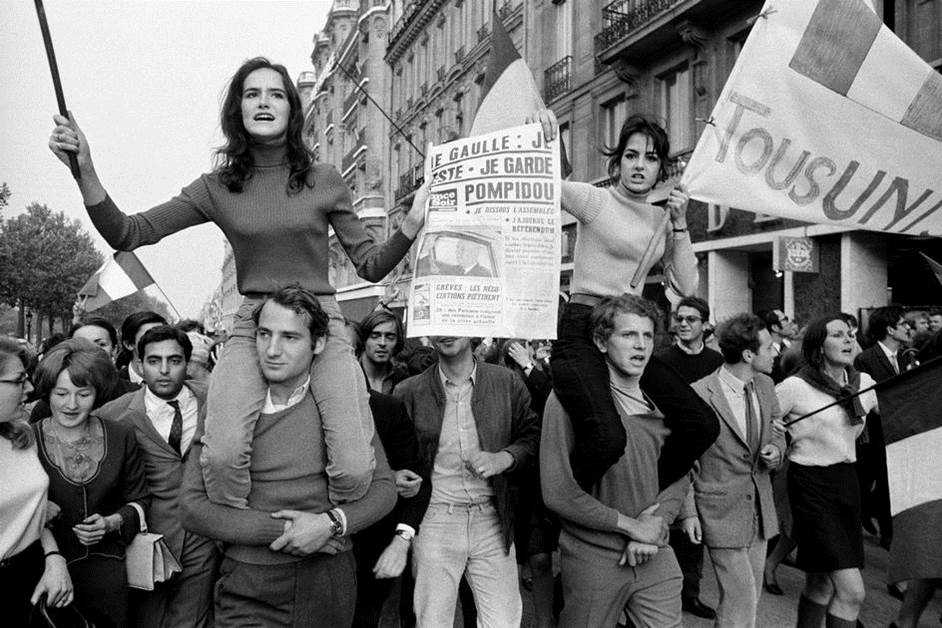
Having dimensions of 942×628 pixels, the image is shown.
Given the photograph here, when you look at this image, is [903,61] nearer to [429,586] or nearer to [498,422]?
[498,422]

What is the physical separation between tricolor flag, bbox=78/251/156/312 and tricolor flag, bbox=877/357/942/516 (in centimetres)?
841

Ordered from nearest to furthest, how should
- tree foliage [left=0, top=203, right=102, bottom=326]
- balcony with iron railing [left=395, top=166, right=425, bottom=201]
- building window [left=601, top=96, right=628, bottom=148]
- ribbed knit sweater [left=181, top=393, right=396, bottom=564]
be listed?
ribbed knit sweater [left=181, top=393, right=396, bottom=564] < building window [left=601, top=96, right=628, bottom=148] < balcony with iron railing [left=395, top=166, right=425, bottom=201] < tree foliage [left=0, top=203, right=102, bottom=326]

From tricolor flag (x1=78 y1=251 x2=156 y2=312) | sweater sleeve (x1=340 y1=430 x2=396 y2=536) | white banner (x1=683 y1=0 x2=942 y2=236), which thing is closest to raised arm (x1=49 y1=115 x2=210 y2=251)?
sweater sleeve (x1=340 y1=430 x2=396 y2=536)

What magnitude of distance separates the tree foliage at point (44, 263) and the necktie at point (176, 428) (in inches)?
1369

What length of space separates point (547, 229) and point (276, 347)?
1.53 meters

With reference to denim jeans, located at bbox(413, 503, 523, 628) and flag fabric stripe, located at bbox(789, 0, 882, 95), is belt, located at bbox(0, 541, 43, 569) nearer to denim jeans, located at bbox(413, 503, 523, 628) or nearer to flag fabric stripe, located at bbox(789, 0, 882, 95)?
denim jeans, located at bbox(413, 503, 523, 628)

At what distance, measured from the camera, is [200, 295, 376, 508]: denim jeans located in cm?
261

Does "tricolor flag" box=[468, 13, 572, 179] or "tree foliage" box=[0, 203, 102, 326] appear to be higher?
"tree foliage" box=[0, 203, 102, 326]

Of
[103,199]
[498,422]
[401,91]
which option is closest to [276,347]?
[103,199]

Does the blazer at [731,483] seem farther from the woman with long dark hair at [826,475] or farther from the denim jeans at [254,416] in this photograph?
the denim jeans at [254,416]

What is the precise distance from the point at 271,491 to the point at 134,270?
8.16 meters

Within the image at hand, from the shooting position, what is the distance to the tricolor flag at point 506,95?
4164mm

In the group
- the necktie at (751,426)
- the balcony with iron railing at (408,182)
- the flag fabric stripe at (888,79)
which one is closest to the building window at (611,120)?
the balcony with iron railing at (408,182)

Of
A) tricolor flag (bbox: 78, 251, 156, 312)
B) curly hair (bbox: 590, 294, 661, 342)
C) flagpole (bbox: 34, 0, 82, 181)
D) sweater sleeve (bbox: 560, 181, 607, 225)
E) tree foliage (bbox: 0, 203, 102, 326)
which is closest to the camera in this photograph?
flagpole (bbox: 34, 0, 82, 181)
